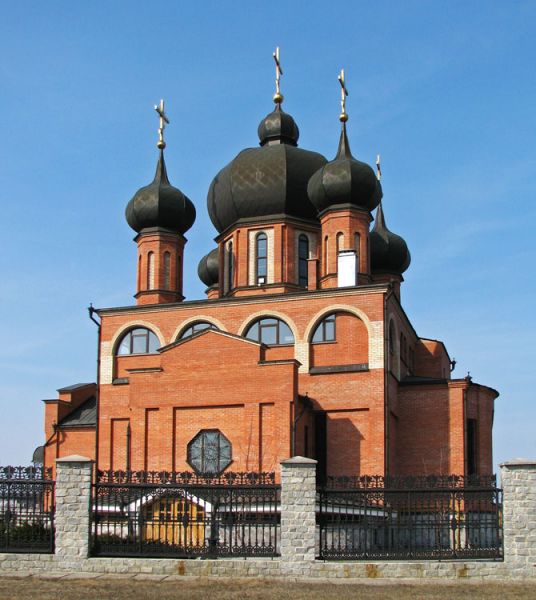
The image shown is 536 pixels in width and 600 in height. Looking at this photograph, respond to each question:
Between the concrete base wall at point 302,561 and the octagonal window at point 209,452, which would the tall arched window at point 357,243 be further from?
the concrete base wall at point 302,561

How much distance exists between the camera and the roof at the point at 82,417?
2725 cm

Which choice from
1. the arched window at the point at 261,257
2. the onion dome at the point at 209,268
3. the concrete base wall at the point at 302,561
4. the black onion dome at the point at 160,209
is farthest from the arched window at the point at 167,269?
the concrete base wall at the point at 302,561

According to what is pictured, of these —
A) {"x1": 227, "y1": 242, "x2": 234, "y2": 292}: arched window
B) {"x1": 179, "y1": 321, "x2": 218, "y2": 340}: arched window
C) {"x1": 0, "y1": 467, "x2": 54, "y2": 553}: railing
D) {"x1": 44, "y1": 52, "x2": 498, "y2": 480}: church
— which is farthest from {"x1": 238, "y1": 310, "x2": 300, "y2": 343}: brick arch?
{"x1": 0, "y1": 467, "x2": 54, "y2": 553}: railing

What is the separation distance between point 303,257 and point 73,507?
14.3 meters

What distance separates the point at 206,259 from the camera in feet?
108

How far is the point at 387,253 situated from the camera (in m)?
30.9

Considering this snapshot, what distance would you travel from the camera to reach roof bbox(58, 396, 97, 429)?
27250 millimetres

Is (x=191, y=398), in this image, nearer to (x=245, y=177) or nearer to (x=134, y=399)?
(x=134, y=399)

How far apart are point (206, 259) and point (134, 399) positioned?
10759 mm

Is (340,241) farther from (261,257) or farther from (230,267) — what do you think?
(230,267)

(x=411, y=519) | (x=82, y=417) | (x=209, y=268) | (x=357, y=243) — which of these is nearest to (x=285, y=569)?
(x=411, y=519)

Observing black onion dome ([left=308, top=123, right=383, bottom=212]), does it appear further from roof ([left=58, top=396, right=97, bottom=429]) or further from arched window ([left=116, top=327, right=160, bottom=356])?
roof ([left=58, top=396, right=97, bottom=429])

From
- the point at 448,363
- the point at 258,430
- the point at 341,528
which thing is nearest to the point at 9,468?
the point at 341,528

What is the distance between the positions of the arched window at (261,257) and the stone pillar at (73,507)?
13.3 meters
